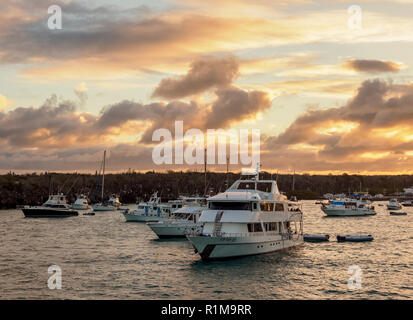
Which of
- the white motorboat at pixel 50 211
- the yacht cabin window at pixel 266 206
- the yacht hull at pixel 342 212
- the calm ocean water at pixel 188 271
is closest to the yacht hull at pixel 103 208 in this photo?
the white motorboat at pixel 50 211

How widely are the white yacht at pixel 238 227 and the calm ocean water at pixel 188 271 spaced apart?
1143mm

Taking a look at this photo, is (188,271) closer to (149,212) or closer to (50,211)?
(149,212)

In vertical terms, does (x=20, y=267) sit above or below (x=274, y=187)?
below

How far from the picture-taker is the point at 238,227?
47.1 meters

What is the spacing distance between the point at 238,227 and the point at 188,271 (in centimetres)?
753

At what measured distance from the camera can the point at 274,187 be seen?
55125 millimetres

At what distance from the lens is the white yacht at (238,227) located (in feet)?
149

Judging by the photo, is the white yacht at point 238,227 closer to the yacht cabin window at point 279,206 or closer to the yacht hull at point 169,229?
the yacht cabin window at point 279,206

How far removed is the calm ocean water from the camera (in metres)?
34.5
